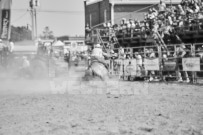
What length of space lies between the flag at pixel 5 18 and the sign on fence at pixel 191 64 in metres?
11.3

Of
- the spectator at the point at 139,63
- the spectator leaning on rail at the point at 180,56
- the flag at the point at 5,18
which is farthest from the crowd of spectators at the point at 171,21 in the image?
Answer: the flag at the point at 5,18

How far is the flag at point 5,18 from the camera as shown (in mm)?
19194

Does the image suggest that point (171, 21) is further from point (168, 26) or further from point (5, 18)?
point (5, 18)

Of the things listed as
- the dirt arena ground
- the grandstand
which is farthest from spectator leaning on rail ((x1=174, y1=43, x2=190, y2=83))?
the dirt arena ground

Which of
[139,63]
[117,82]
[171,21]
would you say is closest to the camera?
[117,82]

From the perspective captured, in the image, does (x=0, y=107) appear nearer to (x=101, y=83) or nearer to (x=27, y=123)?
(x=27, y=123)

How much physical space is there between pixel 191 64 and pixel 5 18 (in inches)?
477

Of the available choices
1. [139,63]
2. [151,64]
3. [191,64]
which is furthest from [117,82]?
[139,63]

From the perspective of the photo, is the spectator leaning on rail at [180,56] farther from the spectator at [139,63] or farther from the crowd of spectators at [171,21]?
the crowd of spectators at [171,21]

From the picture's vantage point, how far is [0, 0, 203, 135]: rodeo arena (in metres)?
5.14

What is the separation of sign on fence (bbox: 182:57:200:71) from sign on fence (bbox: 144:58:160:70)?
4.93ft

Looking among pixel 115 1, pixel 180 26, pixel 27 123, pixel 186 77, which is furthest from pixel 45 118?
pixel 115 1

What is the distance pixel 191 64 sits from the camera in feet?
43.0

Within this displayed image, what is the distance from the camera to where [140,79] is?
16.2 meters
